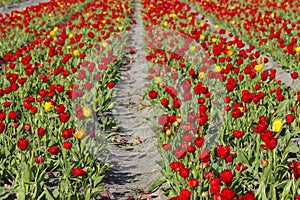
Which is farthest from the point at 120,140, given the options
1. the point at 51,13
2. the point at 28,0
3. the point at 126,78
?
the point at 28,0

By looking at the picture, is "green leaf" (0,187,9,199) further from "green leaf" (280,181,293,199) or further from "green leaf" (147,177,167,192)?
"green leaf" (280,181,293,199)

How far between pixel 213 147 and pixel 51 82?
12.1 ft

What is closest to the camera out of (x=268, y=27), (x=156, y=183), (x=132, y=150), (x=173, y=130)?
(x=156, y=183)

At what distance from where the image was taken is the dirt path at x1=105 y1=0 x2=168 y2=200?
4438mm

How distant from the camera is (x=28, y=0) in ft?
75.7

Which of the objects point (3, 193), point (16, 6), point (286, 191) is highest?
point (16, 6)

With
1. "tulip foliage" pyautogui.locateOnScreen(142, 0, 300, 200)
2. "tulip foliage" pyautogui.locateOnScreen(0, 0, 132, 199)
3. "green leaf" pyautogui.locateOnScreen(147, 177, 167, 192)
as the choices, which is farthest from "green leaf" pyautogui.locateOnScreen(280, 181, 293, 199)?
"tulip foliage" pyautogui.locateOnScreen(0, 0, 132, 199)

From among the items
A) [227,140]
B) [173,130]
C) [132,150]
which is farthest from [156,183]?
[132,150]

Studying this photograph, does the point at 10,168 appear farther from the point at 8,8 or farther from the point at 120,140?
the point at 8,8

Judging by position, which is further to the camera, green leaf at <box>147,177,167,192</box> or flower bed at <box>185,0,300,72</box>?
flower bed at <box>185,0,300,72</box>

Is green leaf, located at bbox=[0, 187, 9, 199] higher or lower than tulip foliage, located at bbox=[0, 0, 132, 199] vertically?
lower

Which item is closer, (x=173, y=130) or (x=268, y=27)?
(x=173, y=130)

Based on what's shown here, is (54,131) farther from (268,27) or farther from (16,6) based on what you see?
(16,6)

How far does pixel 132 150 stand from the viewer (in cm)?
546
